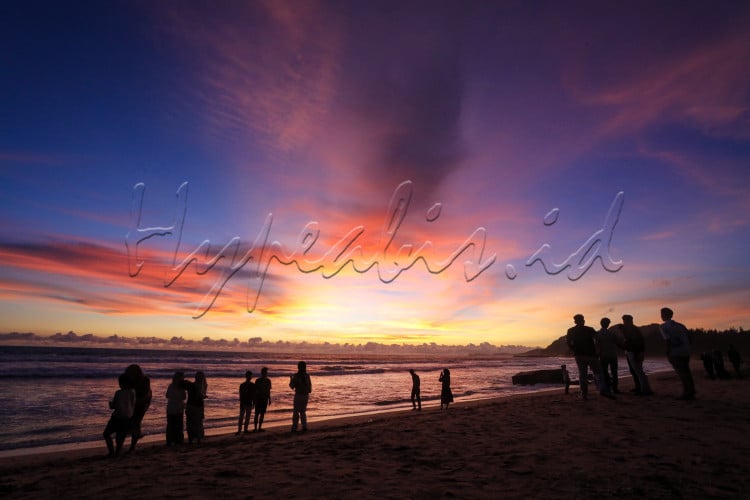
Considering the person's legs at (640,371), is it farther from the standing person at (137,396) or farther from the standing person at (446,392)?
the standing person at (137,396)

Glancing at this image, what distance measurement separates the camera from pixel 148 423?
1695cm

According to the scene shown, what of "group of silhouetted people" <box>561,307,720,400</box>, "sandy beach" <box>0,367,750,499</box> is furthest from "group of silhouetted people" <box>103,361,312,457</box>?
"group of silhouetted people" <box>561,307,720,400</box>

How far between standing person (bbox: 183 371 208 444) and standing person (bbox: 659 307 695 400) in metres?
13.7

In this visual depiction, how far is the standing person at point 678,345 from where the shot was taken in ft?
37.7

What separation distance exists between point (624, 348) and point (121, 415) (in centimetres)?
1450

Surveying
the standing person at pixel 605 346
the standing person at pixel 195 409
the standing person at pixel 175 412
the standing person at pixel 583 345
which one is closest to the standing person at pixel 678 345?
the standing person at pixel 605 346

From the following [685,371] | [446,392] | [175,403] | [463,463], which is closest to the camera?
[463,463]

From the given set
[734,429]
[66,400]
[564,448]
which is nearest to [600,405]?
[734,429]

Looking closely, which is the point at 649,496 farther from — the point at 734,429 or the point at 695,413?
the point at 695,413

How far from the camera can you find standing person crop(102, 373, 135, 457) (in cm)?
993

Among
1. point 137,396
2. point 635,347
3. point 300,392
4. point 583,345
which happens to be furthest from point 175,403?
point 635,347

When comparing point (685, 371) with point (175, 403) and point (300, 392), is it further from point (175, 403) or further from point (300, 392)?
→ point (175, 403)

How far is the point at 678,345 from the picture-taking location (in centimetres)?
1155

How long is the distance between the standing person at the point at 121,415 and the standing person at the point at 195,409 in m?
2.03
